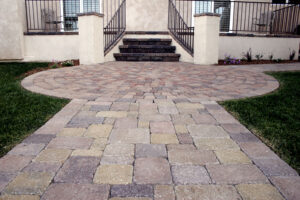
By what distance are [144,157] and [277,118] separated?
177 cm

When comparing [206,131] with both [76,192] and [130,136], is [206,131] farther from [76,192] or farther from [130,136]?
[76,192]

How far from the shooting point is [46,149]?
2186 mm

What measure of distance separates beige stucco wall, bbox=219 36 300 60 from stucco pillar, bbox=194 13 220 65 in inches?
58.8

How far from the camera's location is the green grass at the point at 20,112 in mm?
2423

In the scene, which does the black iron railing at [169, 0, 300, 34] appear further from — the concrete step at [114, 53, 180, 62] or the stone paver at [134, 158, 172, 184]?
the stone paver at [134, 158, 172, 184]

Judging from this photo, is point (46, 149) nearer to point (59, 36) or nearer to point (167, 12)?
point (59, 36)

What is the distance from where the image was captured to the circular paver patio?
421 cm

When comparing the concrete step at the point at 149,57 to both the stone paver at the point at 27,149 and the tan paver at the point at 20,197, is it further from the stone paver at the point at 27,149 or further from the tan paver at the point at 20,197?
the tan paver at the point at 20,197

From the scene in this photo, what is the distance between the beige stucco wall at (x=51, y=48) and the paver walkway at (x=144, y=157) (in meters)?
5.64

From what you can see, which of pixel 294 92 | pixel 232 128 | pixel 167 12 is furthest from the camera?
pixel 167 12

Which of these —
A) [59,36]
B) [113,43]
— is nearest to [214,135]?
[113,43]

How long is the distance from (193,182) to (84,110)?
76.9 inches

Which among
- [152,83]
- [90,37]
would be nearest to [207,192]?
[152,83]

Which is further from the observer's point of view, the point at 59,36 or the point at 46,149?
the point at 59,36
